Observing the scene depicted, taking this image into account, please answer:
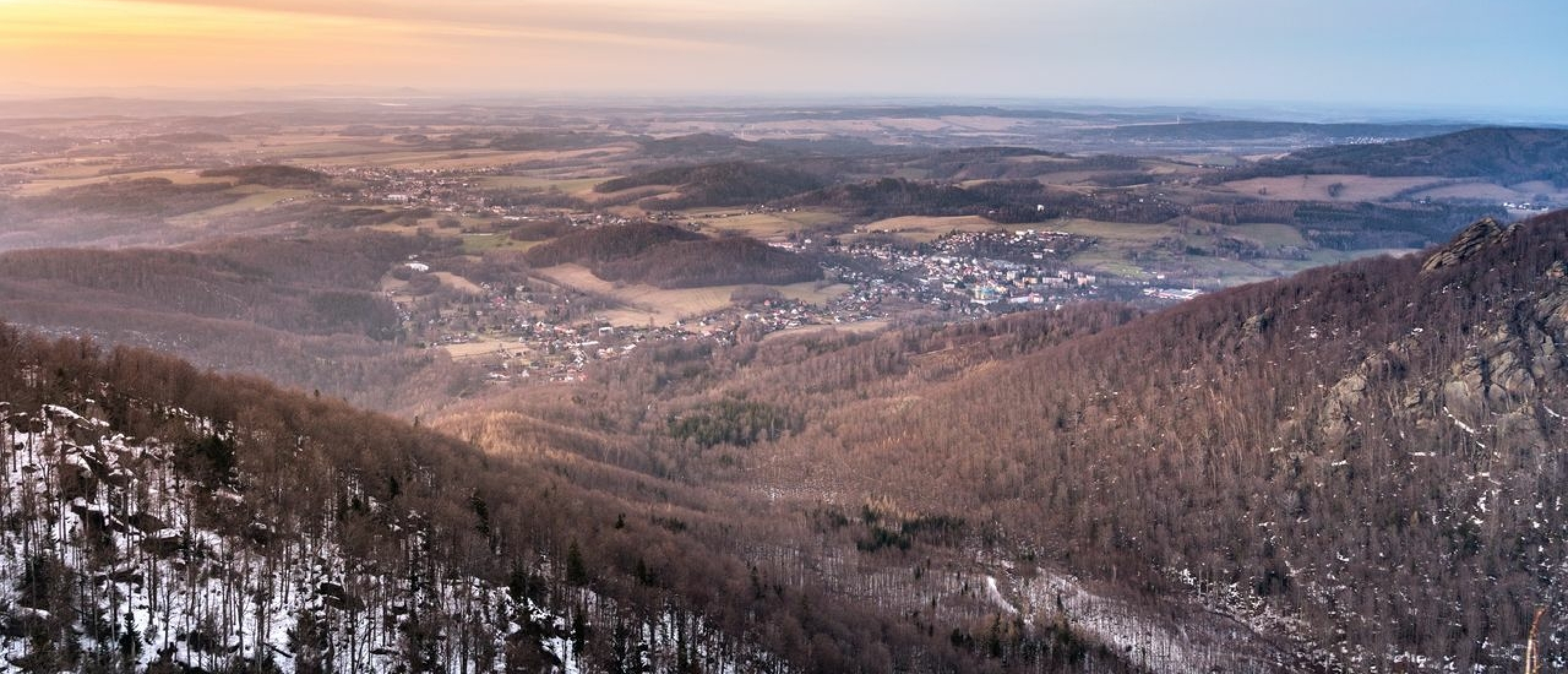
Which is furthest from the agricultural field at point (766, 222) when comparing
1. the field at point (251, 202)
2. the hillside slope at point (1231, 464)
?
the hillside slope at point (1231, 464)

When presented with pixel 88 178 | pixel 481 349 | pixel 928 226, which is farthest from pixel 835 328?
pixel 88 178

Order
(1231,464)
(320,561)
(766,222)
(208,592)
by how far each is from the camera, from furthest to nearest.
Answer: (766,222)
(1231,464)
(320,561)
(208,592)

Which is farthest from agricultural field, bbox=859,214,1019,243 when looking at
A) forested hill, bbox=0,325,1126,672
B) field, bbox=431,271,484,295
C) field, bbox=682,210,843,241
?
forested hill, bbox=0,325,1126,672

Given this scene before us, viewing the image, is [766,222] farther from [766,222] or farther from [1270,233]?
[1270,233]

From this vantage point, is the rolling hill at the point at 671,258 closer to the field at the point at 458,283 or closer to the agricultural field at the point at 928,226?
the field at the point at 458,283

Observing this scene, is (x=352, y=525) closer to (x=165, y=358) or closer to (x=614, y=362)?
(x=165, y=358)
